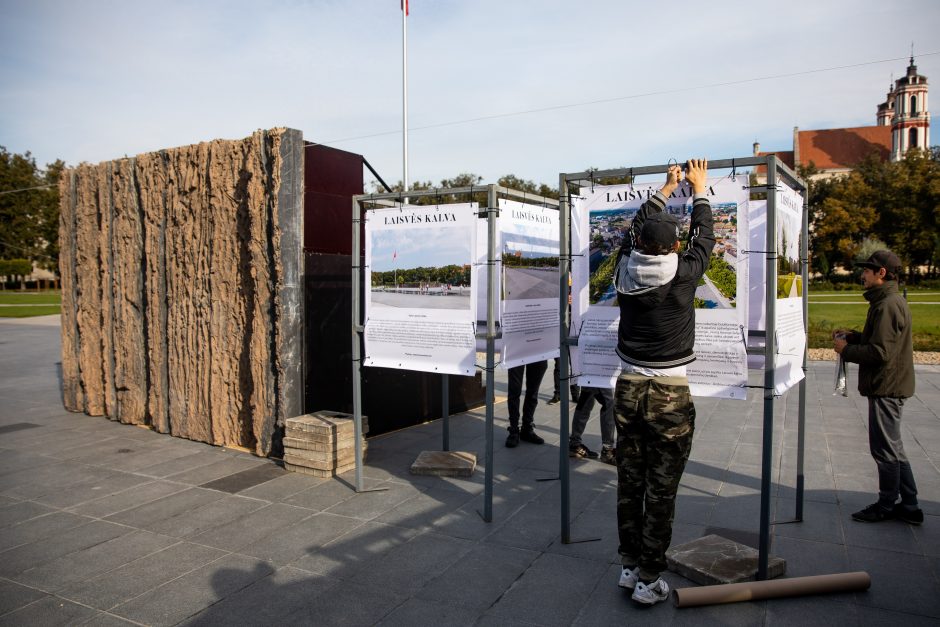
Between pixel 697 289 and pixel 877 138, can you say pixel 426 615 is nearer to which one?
pixel 697 289

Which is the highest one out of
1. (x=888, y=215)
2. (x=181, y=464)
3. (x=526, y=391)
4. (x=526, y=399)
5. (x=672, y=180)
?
(x=888, y=215)

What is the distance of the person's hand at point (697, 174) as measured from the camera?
3.83m

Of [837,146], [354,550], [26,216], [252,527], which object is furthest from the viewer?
[837,146]

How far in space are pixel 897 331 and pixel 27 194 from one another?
79.4 meters

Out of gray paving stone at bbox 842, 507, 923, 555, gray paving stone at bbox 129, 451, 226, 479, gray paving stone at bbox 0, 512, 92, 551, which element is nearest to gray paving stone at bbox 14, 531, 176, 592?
gray paving stone at bbox 0, 512, 92, 551

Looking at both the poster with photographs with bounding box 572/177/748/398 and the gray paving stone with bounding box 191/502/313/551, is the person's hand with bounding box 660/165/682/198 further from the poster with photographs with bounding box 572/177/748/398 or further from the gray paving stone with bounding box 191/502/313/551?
the gray paving stone with bounding box 191/502/313/551

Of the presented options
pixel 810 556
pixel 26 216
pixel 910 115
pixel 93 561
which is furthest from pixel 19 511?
pixel 910 115

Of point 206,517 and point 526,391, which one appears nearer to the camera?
point 206,517

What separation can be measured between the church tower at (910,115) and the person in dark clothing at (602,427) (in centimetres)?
11153

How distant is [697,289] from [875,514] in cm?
243

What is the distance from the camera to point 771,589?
364 centimetres

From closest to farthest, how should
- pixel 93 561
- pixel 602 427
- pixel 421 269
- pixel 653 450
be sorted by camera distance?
pixel 653 450 → pixel 93 561 → pixel 421 269 → pixel 602 427

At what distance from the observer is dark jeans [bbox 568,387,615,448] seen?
6.54 metres

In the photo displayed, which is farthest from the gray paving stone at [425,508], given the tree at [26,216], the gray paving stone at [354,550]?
the tree at [26,216]
